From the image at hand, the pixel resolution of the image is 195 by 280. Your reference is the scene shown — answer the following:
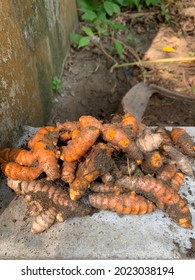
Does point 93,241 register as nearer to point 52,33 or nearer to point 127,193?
point 127,193

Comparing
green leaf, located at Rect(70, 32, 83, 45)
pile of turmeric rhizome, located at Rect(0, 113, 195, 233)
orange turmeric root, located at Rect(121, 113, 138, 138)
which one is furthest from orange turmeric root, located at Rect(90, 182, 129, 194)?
green leaf, located at Rect(70, 32, 83, 45)

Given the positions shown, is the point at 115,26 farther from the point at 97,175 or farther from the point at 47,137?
the point at 97,175

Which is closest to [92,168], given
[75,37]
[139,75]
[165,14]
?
[139,75]

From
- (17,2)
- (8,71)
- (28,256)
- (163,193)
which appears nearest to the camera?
(28,256)

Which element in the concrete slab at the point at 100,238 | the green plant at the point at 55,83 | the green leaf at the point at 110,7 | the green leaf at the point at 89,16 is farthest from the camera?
the green leaf at the point at 110,7

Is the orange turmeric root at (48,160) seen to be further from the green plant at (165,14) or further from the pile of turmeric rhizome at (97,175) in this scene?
the green plant at (165,14)

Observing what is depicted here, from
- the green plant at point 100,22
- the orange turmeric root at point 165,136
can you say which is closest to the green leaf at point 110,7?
the green plant at point 100,22
